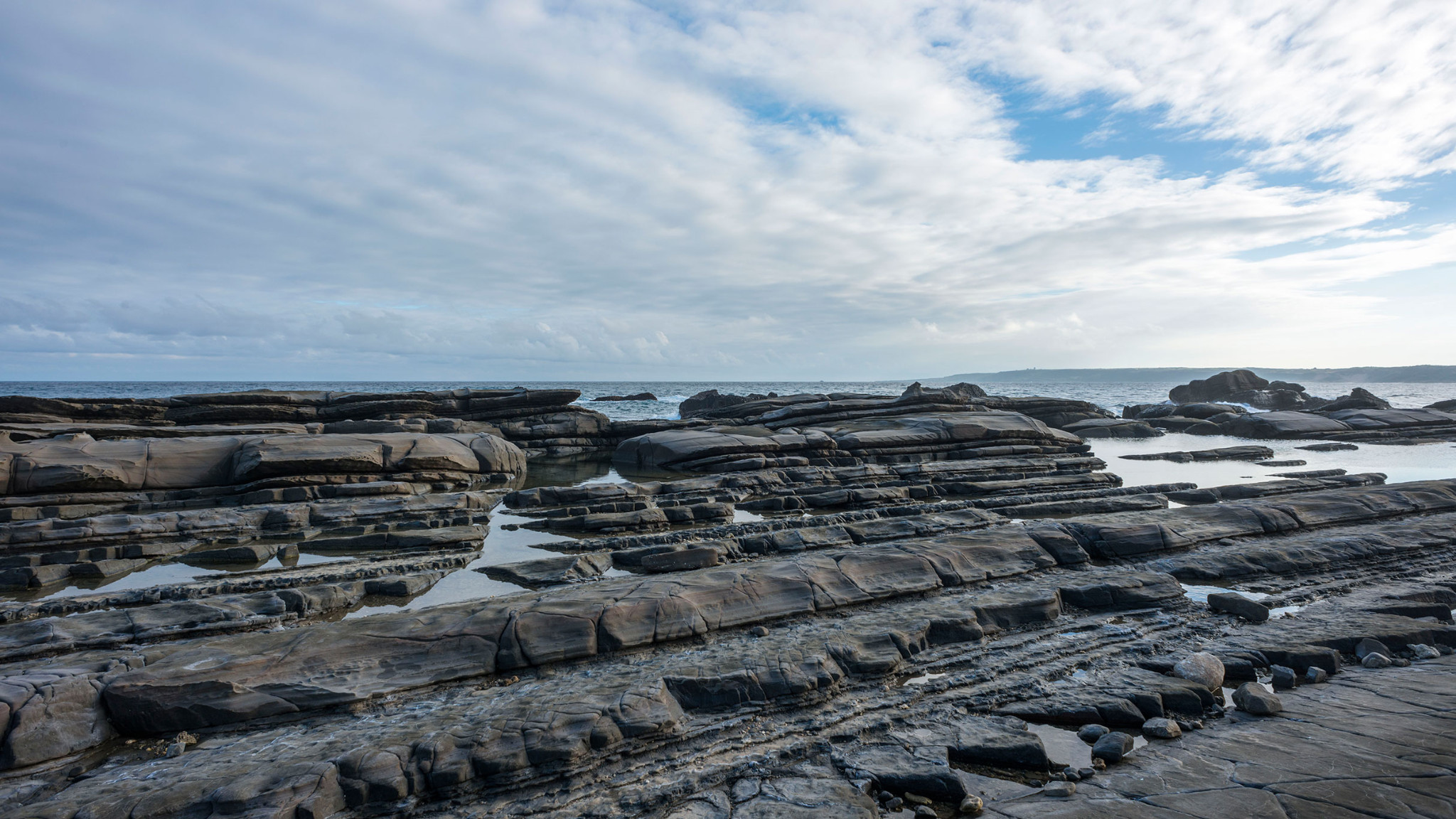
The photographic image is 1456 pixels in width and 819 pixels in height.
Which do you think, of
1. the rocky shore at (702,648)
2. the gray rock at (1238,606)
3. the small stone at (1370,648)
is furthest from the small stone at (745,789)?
the gray rock at (1238,606)

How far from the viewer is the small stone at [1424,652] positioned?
5.77m

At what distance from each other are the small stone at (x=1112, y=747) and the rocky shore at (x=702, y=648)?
0.02 m

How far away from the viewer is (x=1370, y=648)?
588 cm

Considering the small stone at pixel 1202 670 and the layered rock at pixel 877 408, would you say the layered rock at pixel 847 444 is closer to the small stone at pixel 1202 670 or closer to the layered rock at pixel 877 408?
the layered rock at pixel 877 408

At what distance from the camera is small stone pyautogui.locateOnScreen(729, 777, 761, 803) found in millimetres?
3867

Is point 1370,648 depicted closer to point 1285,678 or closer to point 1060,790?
point 1285,678

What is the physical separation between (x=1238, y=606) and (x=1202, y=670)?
224cm

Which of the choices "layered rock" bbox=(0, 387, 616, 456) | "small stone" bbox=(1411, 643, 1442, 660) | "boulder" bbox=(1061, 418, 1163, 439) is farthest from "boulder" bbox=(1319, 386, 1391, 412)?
"layered rock" bbox=(0, 387, 616, 456)

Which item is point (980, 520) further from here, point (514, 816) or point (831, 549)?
point (514, 816)

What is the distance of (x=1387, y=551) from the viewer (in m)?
9.22

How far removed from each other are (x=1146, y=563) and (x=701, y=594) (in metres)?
6.25

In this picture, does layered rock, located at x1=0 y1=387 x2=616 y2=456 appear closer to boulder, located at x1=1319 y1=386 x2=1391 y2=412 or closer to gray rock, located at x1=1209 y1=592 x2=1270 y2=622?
gray rock, located at x1=1209 y1=592 x2=1270 y2=622

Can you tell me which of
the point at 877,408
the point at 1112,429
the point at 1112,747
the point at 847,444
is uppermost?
the point at 877,408

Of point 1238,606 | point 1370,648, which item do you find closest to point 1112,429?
point 1238,606
